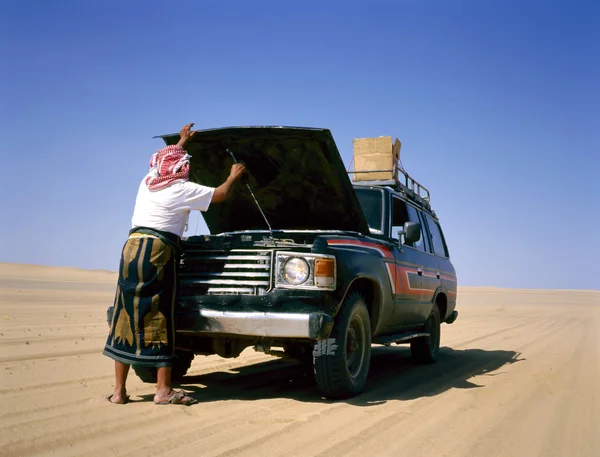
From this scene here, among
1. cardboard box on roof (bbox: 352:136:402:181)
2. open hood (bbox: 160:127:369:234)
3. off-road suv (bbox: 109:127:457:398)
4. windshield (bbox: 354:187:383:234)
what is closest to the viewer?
off-road suv (bbox: 109:127:457:398)

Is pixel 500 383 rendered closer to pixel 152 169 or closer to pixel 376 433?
pixel 376 433

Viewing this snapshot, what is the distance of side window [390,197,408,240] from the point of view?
689cm

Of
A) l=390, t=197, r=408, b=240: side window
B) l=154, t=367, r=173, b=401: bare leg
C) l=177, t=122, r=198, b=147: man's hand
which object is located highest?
l=177, t=122, r=198, b=147: man's hand

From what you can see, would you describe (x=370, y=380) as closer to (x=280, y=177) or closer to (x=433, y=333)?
(x=433, y=333)

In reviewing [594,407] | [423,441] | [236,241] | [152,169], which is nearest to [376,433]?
[423,441]

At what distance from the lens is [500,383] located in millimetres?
6344

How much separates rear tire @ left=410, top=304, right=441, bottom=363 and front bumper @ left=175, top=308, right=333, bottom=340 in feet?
12.8

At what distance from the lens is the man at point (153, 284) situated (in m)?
4.69

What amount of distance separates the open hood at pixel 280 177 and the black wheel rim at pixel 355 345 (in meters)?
1.27

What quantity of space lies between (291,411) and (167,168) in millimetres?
2303

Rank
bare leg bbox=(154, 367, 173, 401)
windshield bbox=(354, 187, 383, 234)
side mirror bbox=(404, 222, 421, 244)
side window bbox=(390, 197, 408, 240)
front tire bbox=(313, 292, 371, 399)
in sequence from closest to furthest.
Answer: bare leg bbox=(154, 367, 173, 401)
front tire bbox=(313, 292, 371, 399)
side mirror bbox=(404, 222, 421, 244)
windshield bbox=(354, 187, 383, 234)
side window bbox=(390, 197, 408, 240)

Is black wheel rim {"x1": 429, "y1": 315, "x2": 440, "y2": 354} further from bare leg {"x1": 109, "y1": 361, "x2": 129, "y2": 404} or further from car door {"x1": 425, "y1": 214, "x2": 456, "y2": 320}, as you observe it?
bare leg {"x1": 109, "y1": 361, "x2": 129, "y2": 404}

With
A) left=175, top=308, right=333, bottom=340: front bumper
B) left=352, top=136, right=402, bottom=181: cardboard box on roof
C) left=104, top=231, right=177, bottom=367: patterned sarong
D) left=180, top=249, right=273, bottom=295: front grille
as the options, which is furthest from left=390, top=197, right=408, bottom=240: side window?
left=104, top=231, right=177, bottom=367: patterned sarong

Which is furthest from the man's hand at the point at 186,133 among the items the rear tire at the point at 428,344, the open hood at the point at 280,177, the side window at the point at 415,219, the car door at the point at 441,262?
the rear tire at the point at 428,344
